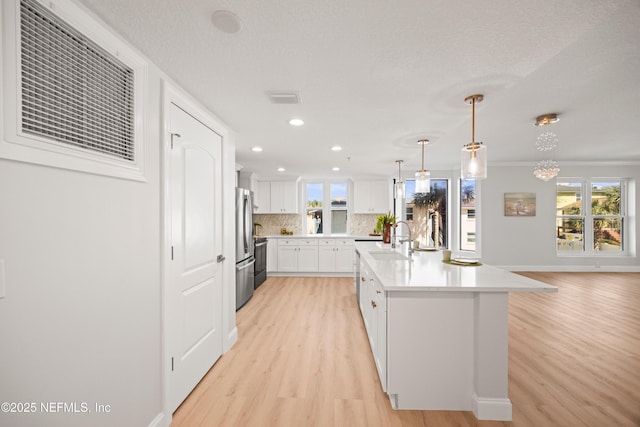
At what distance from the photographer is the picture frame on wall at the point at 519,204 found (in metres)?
6.25

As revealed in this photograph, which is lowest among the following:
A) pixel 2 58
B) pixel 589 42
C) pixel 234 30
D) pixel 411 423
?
pixel 411 423

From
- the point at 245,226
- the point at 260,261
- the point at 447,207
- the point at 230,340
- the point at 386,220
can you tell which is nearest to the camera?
the point at 230,340

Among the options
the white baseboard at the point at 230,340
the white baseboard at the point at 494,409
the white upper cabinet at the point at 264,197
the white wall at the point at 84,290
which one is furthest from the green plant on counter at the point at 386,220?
the white wall at the point at 84,290

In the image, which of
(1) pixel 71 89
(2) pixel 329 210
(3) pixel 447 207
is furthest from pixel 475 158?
(2) pixel 329 210

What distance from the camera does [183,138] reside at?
2.06 m

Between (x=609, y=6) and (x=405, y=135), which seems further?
(x=405, y=135)

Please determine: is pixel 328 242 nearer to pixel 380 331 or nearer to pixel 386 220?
pixel 386 220

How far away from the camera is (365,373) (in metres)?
2.35

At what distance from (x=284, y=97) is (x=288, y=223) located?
5019 mm

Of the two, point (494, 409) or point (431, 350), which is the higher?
point (431, 350)

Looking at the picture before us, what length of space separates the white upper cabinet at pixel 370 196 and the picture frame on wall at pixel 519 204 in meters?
2.67

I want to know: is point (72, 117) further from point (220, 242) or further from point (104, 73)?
point (220, 242)

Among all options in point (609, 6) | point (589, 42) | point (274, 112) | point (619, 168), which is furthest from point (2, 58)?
point (619, 168)

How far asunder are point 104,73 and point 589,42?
284 cm
